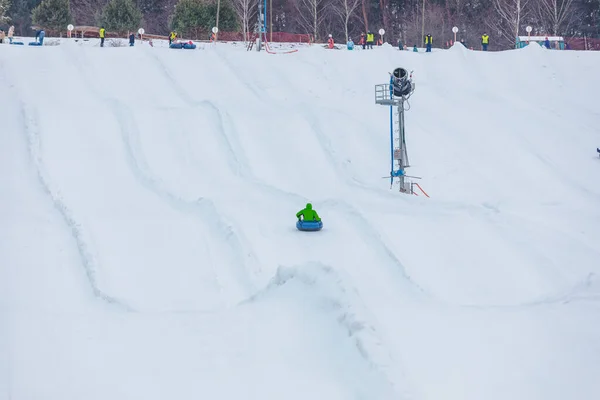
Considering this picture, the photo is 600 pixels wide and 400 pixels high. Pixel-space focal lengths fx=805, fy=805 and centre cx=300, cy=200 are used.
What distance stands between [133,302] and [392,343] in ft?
11.6

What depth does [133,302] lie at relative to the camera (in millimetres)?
9469

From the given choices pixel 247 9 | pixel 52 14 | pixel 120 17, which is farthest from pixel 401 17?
pixel 52 14

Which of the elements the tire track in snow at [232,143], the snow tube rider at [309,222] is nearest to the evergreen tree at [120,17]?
the tire track in snow at [232,143]

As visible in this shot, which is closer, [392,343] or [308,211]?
[392,343]

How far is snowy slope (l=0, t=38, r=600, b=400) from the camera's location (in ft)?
23.1

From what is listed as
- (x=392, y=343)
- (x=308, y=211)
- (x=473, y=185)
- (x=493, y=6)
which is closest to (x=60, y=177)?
(x=308, y=211)

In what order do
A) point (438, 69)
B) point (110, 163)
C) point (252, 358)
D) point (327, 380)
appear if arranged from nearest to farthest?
point (327, 380) → point (252, 358) → point (110, 163) → point (438, 69)

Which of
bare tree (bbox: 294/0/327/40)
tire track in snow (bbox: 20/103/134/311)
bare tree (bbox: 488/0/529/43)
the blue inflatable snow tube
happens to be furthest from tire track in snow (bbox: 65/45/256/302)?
bare tree (bbox: 488/0/529/43)

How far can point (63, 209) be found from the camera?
45.8ft

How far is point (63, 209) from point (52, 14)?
2471cm

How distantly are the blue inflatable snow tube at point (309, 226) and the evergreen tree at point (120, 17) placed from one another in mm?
26334

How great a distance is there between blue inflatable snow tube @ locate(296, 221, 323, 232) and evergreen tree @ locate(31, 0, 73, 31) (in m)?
26.9

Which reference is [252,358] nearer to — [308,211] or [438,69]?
[308,211]

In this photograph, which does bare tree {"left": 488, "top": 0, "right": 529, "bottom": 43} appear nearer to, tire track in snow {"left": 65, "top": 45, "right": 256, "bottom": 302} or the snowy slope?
the snowy slope
